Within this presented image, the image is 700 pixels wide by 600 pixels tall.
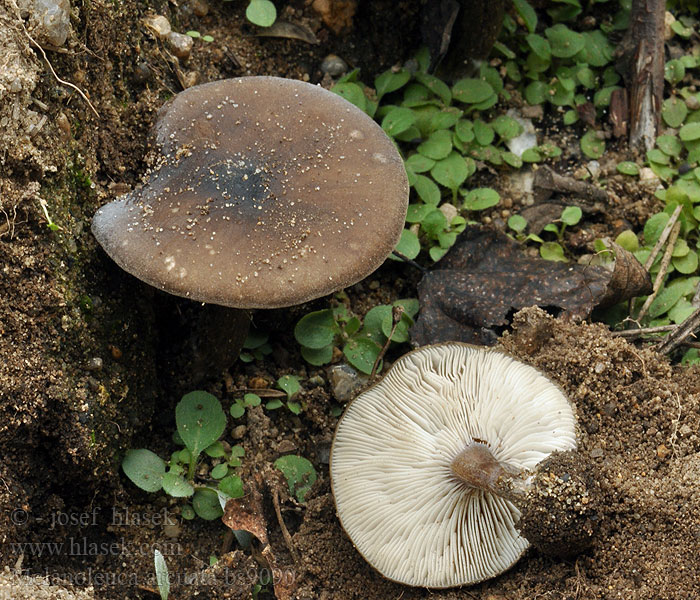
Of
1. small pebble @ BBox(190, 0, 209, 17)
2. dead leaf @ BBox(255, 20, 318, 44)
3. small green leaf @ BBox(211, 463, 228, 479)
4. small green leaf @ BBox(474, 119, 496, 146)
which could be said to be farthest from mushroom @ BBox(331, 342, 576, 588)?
small pebble @ BBox(190, 0, 209, 17)

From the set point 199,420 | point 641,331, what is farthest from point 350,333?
point 641,331

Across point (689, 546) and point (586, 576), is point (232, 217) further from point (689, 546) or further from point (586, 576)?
point (689, 546)

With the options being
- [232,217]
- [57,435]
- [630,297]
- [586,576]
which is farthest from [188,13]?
[586,576]

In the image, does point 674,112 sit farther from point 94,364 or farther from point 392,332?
point 94,364

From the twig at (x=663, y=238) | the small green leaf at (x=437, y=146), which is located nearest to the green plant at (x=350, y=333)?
the small green leaf at (x=437, y=146)

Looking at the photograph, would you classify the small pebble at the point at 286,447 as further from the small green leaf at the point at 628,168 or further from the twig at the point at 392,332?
the small green leaf at the point at 628,168

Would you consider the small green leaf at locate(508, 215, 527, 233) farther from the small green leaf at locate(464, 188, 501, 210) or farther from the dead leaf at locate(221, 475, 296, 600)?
the dead leaf at locate(221, 475, 296, 600)
